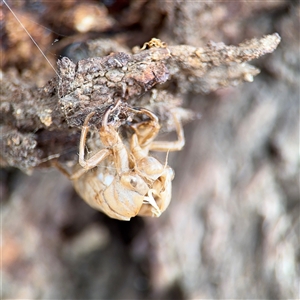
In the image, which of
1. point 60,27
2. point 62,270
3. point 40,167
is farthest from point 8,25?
point 62,270

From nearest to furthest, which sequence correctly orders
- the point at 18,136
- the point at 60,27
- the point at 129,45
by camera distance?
the point at 18,136
the point at 60,27
the point at 129,45

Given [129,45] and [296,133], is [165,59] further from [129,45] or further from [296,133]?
[296,133]

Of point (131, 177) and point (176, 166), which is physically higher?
point (131, 177)

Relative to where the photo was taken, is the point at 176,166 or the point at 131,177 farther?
the point at 176,166
